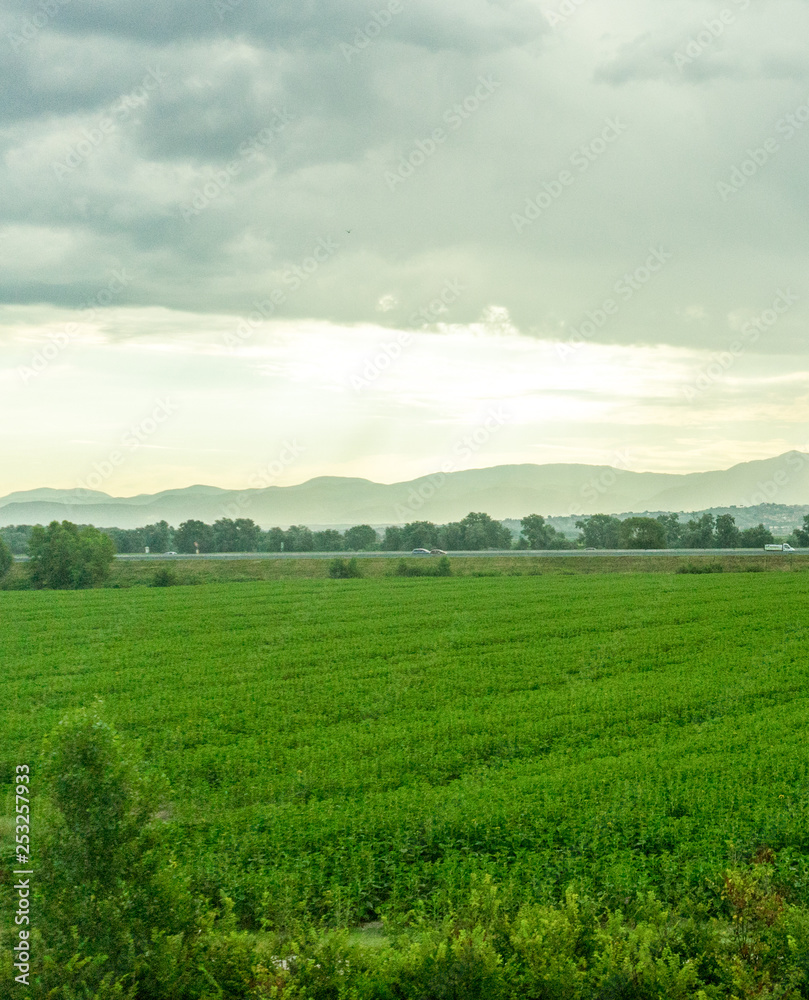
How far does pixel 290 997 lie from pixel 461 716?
1200 cm

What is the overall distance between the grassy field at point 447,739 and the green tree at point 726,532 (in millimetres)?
50201

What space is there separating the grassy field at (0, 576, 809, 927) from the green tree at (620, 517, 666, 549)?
4226cm

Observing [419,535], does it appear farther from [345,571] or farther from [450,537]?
[345,571]

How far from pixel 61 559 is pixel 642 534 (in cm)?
5724

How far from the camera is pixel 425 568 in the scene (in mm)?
61250

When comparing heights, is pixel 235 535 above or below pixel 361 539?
above

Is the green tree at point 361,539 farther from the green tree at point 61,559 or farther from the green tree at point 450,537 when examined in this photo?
the green tree at point 61,559

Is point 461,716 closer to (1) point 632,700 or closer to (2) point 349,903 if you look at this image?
(1) point 632,700

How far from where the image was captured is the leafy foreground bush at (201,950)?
291 inches

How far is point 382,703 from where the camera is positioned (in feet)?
67.5

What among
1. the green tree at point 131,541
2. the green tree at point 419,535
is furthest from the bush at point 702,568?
the green tree at point 131,541

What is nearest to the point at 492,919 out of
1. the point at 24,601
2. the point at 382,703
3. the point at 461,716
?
the point at 461,716

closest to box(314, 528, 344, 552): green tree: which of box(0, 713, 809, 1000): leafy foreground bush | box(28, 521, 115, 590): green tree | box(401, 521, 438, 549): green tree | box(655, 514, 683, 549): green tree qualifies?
box(401, 521, 438, 549): green tree

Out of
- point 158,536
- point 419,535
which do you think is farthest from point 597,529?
point 158,536
